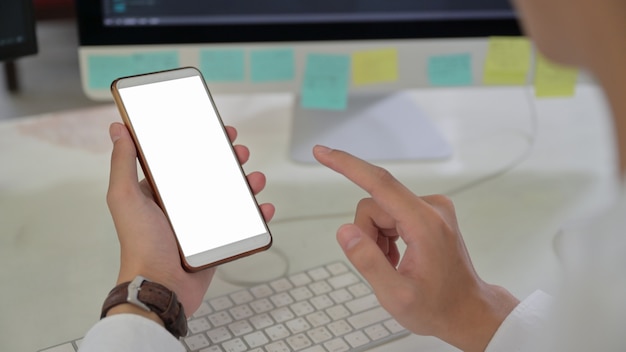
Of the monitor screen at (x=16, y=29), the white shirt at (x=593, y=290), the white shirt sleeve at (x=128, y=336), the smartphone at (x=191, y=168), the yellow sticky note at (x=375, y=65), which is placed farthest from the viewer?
the yellow sticky note at (x=375, y=65)

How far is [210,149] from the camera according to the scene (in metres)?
0.61

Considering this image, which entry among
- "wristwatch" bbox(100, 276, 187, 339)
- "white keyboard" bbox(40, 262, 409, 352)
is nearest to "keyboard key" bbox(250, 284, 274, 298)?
"white keyboard" bbox(40, 262, 409, 352)

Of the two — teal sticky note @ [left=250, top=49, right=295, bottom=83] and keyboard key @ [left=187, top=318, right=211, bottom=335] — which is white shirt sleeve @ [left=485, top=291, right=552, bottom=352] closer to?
keyboard key @ [left=187, top=318, right=211, bottom=335]

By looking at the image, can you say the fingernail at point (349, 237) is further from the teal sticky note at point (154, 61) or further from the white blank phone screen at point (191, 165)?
the teal sticky note at point (154, 61)

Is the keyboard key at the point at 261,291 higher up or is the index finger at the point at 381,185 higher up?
the index finger at the point at 381,185

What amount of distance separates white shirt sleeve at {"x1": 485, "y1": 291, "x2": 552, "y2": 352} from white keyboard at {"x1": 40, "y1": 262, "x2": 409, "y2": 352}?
82mm

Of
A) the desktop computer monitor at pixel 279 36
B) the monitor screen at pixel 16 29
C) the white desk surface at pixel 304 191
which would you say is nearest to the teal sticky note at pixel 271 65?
the desktop computer monitor at pixel 279 36

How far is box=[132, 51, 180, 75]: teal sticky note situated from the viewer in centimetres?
77

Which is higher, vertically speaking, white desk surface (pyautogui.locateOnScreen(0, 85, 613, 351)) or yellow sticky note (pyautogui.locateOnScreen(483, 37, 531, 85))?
yellow sticky note (pyautogui.locateOnScreen(483, 37, 531, 85))

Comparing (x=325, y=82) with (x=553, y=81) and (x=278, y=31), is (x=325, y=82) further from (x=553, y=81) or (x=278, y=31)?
(x=553, y=81)

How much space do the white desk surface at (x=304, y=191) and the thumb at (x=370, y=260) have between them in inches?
3.5

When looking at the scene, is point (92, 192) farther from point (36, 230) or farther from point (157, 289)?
point (157, 289)

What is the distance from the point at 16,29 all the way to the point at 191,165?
259 millimetres

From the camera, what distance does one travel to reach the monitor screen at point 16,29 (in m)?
0.71
